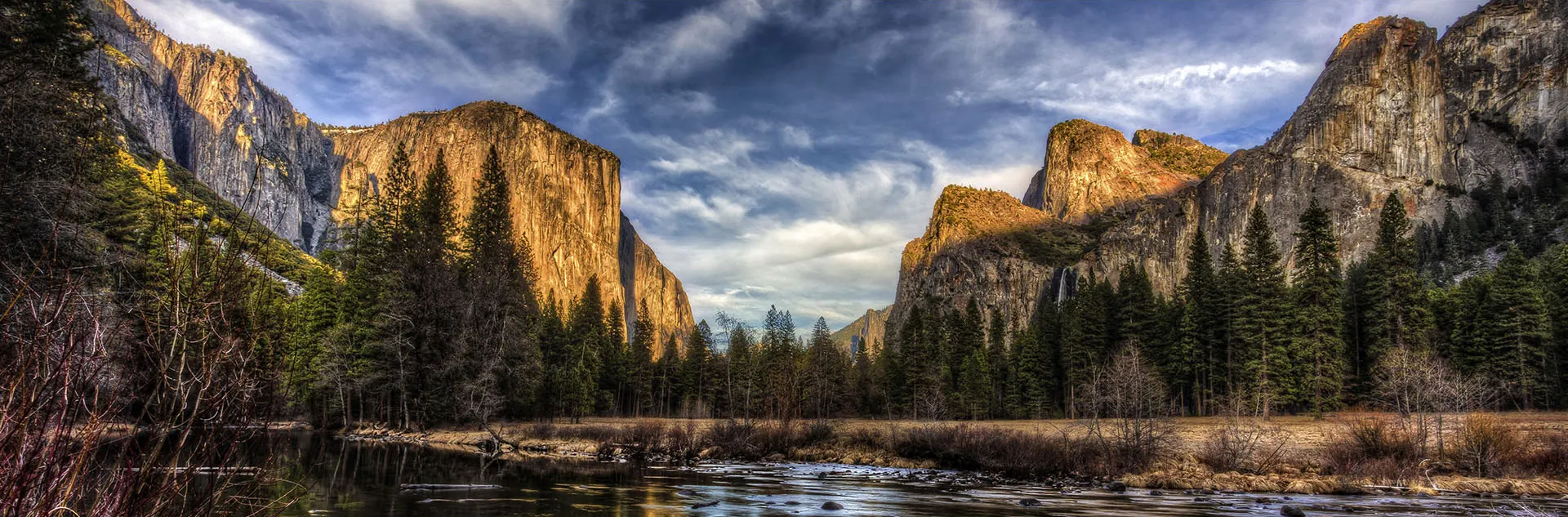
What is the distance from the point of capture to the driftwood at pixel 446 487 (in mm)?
20391

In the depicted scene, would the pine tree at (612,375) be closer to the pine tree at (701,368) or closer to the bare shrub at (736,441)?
the pine tree at (701,368)

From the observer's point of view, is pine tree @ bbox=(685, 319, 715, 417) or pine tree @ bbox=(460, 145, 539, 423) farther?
pine tree @ bbox=(685, 319, 715, 417)

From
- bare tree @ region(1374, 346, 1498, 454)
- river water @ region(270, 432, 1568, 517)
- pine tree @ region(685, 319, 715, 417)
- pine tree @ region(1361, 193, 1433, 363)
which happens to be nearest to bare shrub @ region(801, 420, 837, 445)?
river water @ region(270, 432, 1568, 517)

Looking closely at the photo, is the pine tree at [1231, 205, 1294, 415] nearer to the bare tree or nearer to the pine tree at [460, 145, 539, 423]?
the bare tree

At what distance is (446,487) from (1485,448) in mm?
33963

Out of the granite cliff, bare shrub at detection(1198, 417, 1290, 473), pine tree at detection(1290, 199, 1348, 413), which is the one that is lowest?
bare shrub at detection(1198, 417, 1290, 473)

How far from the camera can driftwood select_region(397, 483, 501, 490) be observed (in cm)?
2039

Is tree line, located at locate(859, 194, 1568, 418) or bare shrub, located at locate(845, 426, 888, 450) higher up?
tree line, located at locate(859, 194, 1568, 418)

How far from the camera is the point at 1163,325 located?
7244 cm

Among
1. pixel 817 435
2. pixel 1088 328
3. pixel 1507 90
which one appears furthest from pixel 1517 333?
pixel 1507 90

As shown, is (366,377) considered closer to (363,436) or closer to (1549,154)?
(363,436)

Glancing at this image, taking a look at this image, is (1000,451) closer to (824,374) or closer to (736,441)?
(736,441)

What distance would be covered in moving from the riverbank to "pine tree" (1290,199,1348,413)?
347 inches

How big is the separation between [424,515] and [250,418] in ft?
38.5
